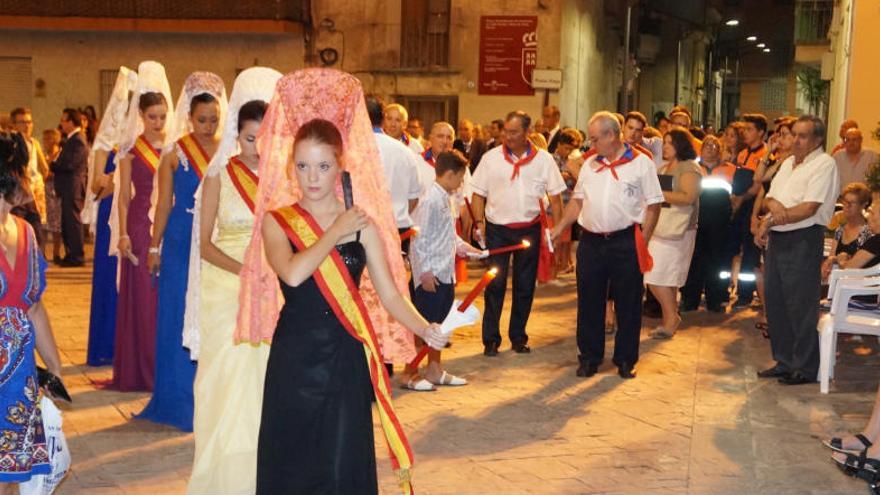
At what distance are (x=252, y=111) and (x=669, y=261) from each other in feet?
19.4

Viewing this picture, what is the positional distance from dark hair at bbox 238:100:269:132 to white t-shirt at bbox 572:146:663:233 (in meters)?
3.68

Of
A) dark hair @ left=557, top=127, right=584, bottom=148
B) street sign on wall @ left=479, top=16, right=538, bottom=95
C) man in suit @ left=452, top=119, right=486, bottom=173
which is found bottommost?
man in suit @ left=452, top=119, right=486, bottom=173

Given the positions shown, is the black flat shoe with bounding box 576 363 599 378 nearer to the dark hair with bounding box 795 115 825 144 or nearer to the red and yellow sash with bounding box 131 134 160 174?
the dark hair with bounding box 795 115 825 144

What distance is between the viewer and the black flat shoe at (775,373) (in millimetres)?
9469

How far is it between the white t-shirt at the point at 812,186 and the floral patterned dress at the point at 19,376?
574 centimetres

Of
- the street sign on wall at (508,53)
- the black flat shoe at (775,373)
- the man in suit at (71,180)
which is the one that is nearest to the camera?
the black flat shoe at (775,373)

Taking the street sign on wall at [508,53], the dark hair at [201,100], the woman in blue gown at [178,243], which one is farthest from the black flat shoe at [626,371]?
the street sign on wall at [508,53]

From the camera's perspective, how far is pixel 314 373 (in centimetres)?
478

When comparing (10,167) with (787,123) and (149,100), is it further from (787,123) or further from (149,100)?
(787,123)

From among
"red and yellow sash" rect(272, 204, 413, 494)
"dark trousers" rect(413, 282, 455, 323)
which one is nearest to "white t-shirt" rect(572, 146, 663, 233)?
"dark trousers" rect(413, 282, 455, 323)

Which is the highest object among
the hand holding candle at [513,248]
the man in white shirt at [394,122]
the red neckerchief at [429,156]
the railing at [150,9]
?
the railing at [150,9]

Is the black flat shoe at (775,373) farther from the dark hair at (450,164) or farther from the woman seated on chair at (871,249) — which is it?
the dark hair at (450,164)

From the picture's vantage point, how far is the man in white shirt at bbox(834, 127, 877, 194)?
13895 millimetres

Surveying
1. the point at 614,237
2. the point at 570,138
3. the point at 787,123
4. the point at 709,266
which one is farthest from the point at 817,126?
the point at 570,138
